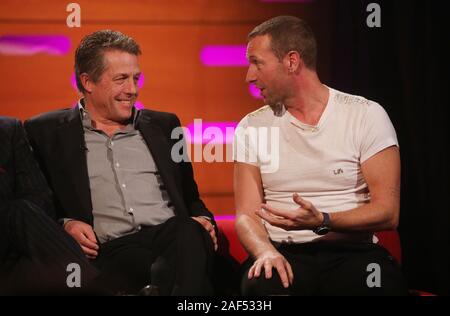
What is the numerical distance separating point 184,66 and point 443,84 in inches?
47.1

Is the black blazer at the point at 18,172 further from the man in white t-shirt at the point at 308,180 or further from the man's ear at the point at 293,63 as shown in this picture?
the man's ear at the point at 293,63

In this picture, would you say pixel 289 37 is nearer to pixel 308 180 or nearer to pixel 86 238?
pixel 308 180

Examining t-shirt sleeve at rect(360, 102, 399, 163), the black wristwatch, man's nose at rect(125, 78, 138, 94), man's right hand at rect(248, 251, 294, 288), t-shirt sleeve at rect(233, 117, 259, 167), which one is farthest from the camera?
man's nose at rect(125, 78, 138, 94)

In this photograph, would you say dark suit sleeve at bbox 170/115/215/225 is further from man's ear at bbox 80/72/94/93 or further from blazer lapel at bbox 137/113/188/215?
man's ear at bbox 80/72/94/93

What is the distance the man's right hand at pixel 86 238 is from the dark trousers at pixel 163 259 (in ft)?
0.16

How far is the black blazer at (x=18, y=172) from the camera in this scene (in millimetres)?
2592

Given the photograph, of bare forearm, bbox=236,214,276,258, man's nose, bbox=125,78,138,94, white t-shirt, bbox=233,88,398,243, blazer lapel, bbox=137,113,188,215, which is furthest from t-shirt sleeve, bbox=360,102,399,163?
man's nose, bbox=125,78,138,94

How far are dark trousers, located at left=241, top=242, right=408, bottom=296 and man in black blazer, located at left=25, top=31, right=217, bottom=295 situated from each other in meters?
0.26

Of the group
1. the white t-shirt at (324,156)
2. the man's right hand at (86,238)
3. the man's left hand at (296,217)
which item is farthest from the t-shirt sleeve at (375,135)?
the man's right hand at (86,238)

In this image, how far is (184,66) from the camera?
325 cm

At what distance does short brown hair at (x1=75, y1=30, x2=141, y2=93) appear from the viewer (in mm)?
2846

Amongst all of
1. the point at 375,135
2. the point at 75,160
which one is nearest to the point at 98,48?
→ the point at 75,160

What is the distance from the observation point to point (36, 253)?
7.61ft

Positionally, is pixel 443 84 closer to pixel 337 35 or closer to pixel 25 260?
pixel 337 35
